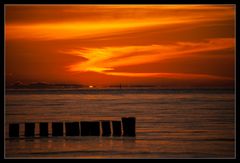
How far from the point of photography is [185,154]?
21.9 metres

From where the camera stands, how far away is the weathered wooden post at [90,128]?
26203 mm

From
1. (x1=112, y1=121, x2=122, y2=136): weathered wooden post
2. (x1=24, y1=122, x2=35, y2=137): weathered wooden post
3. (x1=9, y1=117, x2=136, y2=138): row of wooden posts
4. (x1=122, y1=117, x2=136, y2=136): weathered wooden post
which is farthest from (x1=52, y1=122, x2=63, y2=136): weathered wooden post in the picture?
(x1=122, y1=117, x2=136, y2=136): weathered wooden post

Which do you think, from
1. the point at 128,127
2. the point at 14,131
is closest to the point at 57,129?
the point at 14,131

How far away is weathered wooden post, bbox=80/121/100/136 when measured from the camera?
26.2 metres

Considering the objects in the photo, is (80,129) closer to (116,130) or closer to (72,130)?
(72,130)

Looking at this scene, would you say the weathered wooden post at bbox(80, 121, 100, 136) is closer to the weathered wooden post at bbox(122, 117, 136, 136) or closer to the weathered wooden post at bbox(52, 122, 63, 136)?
the weathered wooden post at bbox(52, 122, 63, 136)

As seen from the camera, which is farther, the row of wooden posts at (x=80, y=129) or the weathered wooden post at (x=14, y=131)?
the row of wooden posts at (x=80, y=129)

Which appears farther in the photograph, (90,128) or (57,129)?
(90,128)

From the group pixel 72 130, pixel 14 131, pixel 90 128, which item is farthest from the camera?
pixel 90 128

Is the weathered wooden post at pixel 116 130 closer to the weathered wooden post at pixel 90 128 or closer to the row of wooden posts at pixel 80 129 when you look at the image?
the row of wooden posts at pixel 80 129

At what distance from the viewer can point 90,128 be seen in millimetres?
26375

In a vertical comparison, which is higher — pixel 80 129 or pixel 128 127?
pixel 128 127

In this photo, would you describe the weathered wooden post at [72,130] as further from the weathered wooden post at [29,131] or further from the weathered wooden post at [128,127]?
the weathered wooden post at [128,127]

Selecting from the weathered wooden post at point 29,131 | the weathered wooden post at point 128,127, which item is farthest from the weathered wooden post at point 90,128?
the weathered wooden post at point 29,131
